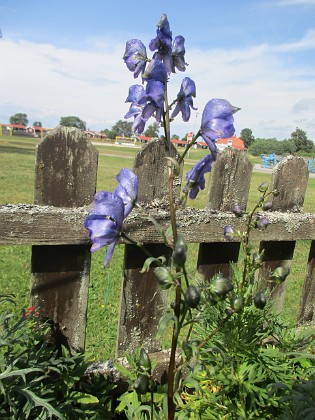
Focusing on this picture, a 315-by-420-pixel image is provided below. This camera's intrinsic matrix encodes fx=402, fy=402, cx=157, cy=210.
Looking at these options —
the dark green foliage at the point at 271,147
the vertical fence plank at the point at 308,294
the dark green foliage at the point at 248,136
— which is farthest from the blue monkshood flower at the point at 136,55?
the dark green foliage at the point at 248,136

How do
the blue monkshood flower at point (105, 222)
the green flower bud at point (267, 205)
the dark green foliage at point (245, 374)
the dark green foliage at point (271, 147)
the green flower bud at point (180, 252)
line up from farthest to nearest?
the dark green foliage at point (271, 147), the green flower bud at point (267, 205), the dark green foliage at point (245, 374), the blue monkshood flower at point (105, 222), the green flower bud at point (180, 252)

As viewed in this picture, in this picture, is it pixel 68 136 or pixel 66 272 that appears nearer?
pixel 68 136

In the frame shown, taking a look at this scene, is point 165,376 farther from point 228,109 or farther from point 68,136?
point 228,109

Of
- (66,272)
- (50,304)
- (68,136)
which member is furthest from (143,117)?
(50,304)

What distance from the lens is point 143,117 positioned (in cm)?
122

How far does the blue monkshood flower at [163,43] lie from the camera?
123cm

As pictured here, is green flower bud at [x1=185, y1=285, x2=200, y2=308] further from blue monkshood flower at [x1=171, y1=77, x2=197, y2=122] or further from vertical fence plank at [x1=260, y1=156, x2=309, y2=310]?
vertical fence plank at [x1=260, y1=156, x2=309, y2=310]

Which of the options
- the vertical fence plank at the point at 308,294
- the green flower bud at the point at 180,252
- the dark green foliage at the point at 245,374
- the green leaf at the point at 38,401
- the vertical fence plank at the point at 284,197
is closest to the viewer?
the green flower bud at the point at 180,252

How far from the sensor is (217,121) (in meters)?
1.22

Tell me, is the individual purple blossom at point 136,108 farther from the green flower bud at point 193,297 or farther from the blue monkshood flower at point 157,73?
the green flower bud at point 193,297

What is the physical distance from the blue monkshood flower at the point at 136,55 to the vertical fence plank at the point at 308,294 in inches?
90.5

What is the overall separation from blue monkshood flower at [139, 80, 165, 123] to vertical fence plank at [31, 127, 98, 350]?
33.6 inches

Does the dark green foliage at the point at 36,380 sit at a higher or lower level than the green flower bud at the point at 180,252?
lower

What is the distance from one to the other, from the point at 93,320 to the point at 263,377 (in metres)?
2.13
